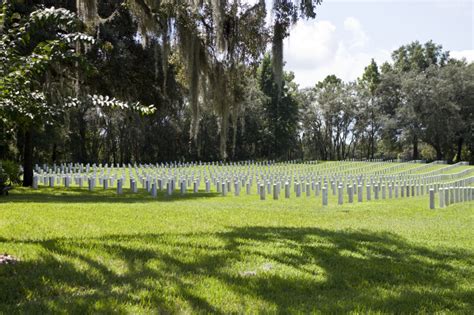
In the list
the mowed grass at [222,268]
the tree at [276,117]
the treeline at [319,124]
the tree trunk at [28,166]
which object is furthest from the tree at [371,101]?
the mowed grass at [222,268]

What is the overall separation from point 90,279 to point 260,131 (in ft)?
198

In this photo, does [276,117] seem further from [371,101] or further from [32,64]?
[32,64]

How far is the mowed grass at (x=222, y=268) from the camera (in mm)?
4371

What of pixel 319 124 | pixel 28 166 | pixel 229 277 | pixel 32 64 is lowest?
pixel 229 277

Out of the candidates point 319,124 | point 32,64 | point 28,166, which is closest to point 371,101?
point 319,124

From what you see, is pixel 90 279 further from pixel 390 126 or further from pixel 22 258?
pixel 390 126

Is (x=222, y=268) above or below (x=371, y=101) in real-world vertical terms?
below

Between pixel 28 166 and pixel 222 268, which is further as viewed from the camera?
pixel 28 166

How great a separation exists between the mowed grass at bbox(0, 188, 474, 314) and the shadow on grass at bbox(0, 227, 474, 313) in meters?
Result: 0.01

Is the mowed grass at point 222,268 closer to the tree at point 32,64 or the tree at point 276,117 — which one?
the tree at point 32,64

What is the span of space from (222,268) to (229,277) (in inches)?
14.7

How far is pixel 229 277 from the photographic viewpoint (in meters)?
5.14

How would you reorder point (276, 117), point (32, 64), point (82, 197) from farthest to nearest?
point (276, 117), point (82, 197), point (32, 64)

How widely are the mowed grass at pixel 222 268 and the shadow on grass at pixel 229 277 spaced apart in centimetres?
1
